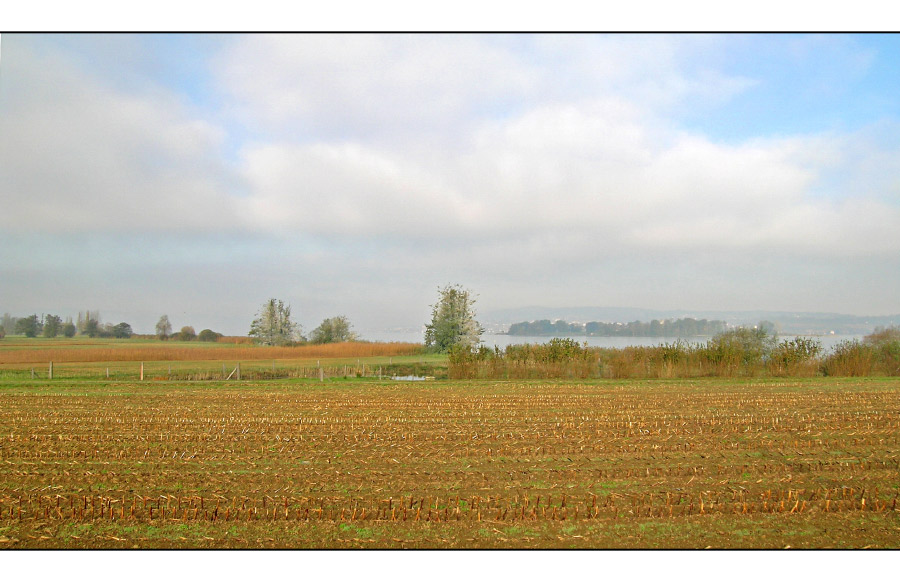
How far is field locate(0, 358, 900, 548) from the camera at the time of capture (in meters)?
6.34

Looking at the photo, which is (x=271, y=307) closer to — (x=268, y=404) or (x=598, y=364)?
(x=598, y=364)

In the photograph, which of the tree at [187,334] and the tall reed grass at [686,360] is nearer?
the tall reed grass at [686,360]

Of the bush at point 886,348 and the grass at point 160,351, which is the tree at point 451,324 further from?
the bush at point 886,348

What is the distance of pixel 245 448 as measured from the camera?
1029cm

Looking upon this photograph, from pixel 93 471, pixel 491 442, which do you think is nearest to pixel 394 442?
pixel 491 442

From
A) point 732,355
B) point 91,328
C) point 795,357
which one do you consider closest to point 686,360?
point 732,355

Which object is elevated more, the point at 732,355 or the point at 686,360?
the point at 732,355

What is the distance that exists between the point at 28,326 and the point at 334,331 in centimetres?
2624

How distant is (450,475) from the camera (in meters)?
8.38

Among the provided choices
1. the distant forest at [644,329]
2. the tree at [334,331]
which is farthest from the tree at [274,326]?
the distant forest at [644,329]

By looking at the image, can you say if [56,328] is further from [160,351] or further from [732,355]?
[732,355]

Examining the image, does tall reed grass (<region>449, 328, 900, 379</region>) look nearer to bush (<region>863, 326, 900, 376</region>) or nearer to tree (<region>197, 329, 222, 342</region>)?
bush (<region>863, 326, 900, 376</region>)

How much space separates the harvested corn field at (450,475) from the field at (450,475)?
0.04 metres

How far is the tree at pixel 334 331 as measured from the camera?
52.9 m
